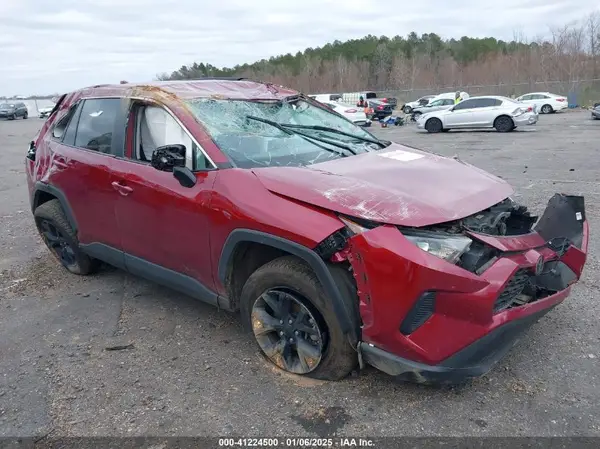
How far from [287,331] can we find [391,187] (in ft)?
3.45

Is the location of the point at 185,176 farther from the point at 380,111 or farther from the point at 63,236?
the point at 380,111

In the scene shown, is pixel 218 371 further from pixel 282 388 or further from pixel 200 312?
pixel 200 312

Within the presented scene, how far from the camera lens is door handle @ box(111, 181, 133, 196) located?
3.69 meters

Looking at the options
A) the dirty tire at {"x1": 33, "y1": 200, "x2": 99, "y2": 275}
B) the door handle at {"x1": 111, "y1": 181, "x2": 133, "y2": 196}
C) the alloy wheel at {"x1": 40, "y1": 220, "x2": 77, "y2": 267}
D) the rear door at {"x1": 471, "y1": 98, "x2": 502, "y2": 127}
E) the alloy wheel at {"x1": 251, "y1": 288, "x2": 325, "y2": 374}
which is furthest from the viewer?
the rear door at {"x1": 471, "y1": 98, "x2": 502, "y2": 127}

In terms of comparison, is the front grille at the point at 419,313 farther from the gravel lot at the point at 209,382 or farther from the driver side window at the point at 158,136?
the driver side window at the point at 158,136

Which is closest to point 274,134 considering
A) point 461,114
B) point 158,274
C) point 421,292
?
point 158,274

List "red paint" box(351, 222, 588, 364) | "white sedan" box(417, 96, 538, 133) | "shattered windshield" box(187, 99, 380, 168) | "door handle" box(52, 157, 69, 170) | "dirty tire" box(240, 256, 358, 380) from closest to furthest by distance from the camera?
"red paint" box(351, 222, 588, 364), "dirty tire" box(240, 256, 358, 380), "shattered windshield" box(187, 99, 380, 168), "door handle" box(52, 157, 69, 170), "white sedan" box(417, 96, 538, 133)

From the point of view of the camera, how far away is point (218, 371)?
3223 millimetres

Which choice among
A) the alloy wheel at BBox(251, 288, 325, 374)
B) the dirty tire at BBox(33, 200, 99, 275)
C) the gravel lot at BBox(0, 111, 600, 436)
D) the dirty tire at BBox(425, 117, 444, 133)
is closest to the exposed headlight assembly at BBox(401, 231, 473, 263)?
the alloy wheel at BBox(251, 288, 325, 374)

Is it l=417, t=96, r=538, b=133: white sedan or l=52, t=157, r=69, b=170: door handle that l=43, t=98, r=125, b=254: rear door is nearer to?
l=52, t=157, r=69, b=170: door handle

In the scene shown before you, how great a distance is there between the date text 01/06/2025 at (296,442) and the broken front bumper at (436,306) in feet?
1.30

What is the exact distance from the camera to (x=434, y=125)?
22109mm

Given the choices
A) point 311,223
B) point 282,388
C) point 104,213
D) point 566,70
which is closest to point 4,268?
point 104,213

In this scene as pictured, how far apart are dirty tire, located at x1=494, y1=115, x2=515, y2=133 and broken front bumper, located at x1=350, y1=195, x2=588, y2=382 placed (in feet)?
62.9
